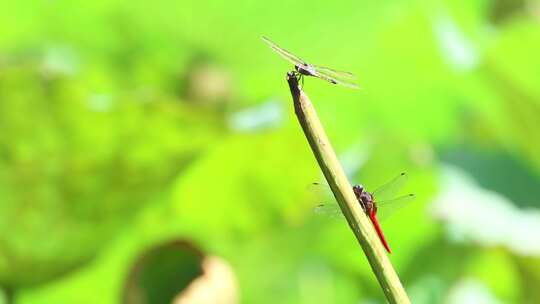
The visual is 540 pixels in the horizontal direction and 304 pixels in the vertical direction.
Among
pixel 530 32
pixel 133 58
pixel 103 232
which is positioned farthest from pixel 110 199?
pixel 530 32

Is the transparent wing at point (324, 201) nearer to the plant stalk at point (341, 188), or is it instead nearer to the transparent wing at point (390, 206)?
the transparent wing at point (390, 206)

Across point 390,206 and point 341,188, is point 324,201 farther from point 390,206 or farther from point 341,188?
point 341,188

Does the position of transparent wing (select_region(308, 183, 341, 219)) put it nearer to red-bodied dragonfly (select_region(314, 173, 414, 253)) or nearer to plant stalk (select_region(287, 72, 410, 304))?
red-bodied dragonfly (select_region(314, 173, 414, 253))

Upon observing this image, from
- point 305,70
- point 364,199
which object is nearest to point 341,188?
point 305,70

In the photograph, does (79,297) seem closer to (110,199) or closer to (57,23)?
(110,199)

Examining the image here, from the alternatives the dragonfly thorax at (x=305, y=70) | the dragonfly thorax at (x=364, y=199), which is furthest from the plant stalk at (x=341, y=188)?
the dragonfly thorax at (x=364, y=199)

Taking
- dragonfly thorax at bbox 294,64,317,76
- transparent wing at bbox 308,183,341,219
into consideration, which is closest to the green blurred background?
transparent wing at bbox 308,183,341,219
